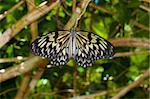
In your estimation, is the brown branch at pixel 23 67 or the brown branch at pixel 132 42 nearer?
the brown branch at pixel 23 67

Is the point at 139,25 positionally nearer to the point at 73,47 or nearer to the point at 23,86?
the point at 23,86

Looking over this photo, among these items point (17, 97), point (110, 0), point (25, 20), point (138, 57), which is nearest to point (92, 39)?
point (25, 20)

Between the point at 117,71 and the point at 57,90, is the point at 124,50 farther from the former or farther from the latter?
the point at 57,90

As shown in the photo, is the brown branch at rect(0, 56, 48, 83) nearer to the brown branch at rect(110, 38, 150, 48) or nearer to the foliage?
the foliage

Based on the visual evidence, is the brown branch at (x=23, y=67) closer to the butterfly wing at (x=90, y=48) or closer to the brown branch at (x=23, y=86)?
the brown branch at (x=23, y=86)

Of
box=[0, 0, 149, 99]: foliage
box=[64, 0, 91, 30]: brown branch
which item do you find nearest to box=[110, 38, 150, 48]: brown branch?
box=[0, 0, 149, 99]: foliage

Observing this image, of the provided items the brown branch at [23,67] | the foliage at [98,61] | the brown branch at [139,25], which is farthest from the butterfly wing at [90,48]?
the brown branch at [139,25]

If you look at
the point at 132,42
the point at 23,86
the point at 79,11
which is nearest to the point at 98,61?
the point at 132,42
